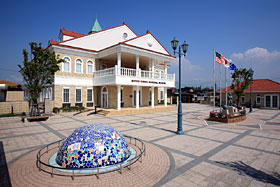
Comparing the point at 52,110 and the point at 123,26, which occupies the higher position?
the point at 123,26

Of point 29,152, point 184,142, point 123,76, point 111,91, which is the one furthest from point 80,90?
point 184,142

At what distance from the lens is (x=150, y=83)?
72.8 feet

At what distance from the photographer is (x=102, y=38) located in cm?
2453

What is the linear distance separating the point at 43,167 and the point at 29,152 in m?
2.26

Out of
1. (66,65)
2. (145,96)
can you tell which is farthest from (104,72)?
(145,96)

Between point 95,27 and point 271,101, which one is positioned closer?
point 271,101

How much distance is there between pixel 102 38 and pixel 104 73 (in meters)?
6.84

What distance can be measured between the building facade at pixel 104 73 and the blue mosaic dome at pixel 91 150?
1377 centimetres

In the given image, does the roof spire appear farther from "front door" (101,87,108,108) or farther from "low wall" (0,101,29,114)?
"low wall" (0,101,29,114)

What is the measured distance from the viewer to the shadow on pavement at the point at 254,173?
4.59m

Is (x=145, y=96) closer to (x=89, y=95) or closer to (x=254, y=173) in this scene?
(x=89, y=95)

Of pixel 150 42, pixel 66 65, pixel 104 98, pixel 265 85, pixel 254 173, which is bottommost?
pixel 254 173

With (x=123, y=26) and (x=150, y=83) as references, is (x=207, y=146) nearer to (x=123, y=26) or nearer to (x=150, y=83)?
(x=150, y=83)

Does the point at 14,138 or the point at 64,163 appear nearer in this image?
the point at 64,163
